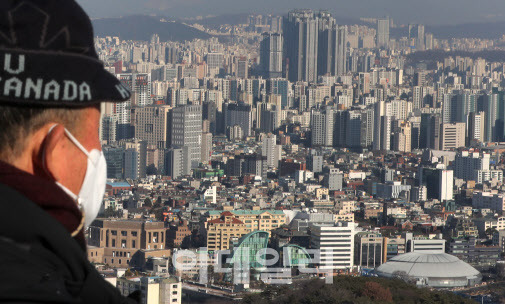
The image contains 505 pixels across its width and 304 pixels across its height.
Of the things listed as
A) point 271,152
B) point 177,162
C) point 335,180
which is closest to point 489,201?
point 335,180

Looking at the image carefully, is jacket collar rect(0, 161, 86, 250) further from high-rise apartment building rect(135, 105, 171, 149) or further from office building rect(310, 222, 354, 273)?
high-rise apartment building rect(135, 105, 171, 149)

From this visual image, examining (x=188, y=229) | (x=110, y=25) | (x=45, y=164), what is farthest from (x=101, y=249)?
(x=110, y=25)

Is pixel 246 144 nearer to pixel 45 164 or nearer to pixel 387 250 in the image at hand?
pixel 387 250

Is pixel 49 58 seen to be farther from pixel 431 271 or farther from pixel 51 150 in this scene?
pixel 431 271

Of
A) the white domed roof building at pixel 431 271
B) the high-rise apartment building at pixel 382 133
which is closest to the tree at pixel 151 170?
the high-rise apartment building at pixel 382 133

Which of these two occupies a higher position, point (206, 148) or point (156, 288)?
point (206, 148)

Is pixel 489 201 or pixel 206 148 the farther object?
pixel 206 148

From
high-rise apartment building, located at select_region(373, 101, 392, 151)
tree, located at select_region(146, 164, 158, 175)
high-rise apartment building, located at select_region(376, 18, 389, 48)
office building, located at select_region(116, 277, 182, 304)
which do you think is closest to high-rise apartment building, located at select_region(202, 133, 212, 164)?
tree, located at select_region(146, 164, 158, 175)

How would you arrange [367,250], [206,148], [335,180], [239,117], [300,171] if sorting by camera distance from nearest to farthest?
[367,250]
[335,180]
[300,171]
[206,148]
[239,117]
